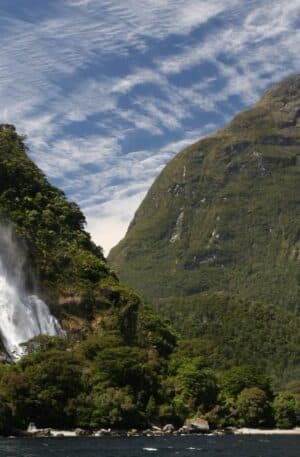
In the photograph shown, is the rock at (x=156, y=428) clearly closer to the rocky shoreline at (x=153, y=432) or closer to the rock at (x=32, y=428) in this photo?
the rocky shoreline at (x=153, y=432)

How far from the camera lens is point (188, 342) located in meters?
148

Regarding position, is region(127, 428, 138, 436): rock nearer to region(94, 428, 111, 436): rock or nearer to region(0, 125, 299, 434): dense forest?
region(0, 125, 299, 434): dense forest

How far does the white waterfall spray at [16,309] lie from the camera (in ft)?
408

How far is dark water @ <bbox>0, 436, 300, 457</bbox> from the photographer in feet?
252

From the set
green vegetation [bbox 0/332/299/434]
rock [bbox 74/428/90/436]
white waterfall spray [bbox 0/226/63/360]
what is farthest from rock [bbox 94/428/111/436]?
white waterfall spray [bbox 0/226/63/360]

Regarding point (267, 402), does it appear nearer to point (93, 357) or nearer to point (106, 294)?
point (93, 357)

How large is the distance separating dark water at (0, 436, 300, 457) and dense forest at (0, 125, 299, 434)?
29.5ft

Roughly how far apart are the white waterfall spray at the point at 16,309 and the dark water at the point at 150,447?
106 feet

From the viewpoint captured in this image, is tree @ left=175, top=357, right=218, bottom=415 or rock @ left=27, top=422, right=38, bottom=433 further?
tree @ left=175, top=357, right=218, bottom=415

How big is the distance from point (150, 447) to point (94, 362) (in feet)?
103

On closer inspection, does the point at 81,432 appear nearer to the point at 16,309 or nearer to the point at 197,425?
the point at 197,425

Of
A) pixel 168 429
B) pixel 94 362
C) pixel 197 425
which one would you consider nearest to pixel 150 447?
pixel 168 429

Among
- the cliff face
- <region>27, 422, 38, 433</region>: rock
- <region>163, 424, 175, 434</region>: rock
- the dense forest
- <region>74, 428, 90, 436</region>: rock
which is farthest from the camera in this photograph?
the cliff face

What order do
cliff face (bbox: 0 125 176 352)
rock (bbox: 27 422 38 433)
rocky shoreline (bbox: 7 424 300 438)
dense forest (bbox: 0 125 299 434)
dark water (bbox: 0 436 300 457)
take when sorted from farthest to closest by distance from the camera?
cliff face (bbox: 0 125 176 352), dense forest (bbox: 0 125 299 434), rock (bbox: 27 422 38 433), rocky shoreline (bbox: 7 424 300 438), dark water (bbox: 0 436 300 457)
